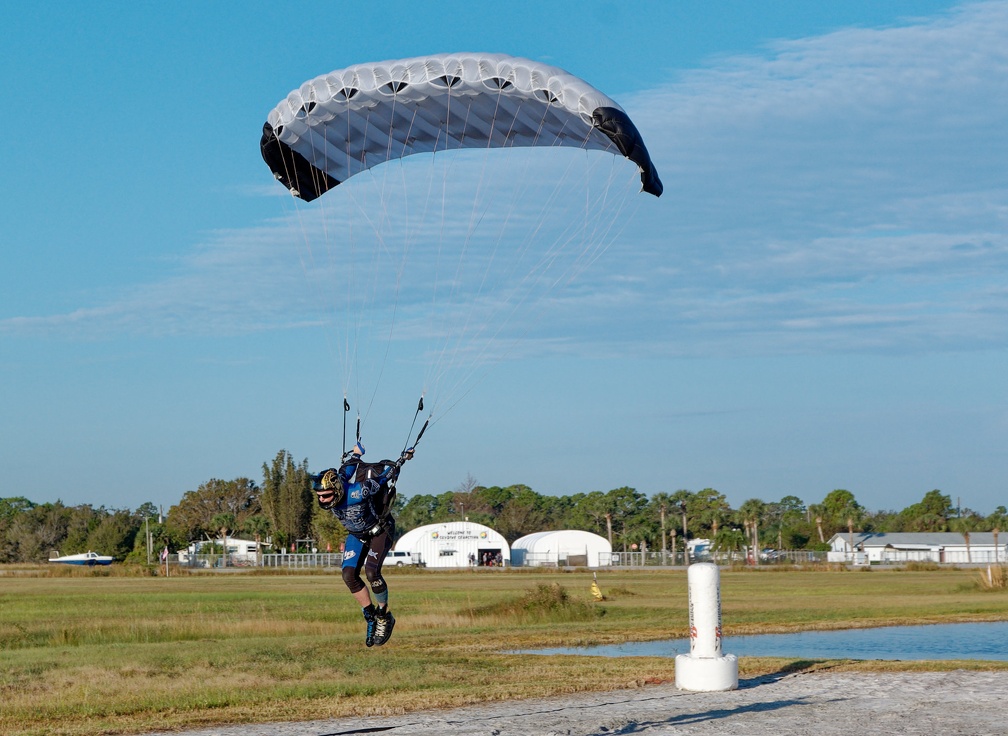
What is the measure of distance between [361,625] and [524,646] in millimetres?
8627

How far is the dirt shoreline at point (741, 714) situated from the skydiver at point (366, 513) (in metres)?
1.76

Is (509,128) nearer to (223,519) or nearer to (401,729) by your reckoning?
(401,729)

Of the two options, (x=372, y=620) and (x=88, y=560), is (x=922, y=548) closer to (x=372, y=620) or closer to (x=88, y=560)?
(x=88, y=560)

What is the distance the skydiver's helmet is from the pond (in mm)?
13317

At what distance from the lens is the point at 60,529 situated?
154625 millimetres

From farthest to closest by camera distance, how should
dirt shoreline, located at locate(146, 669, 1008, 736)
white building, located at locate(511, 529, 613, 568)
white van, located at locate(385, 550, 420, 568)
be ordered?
white building, located at locate(511, 529, 613, 568) < white van, located at locate(385, 550, 420, 568) < dirt shoreline, located at locate(146, 669, 1008, 736)

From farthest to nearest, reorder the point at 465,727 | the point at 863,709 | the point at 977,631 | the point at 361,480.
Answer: the point at 977,631
the point at 863,709
the point at 465,727
the point at 361,480

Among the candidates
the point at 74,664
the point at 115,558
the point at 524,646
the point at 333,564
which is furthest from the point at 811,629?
the point at 115,558

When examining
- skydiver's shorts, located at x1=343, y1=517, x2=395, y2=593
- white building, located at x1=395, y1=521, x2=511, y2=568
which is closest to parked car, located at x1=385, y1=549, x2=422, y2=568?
white building, located at x1=395, y1=521, x2=511, y2=568

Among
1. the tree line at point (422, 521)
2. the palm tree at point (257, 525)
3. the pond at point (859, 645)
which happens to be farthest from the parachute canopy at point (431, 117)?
the palm tree at point (257, 525)

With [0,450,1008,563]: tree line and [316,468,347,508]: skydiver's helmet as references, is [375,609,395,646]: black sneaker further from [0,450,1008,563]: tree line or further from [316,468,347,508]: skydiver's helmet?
[0,450,1008,563]: tree line

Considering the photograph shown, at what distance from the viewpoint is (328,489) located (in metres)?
13.1

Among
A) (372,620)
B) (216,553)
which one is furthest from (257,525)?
(372,620)

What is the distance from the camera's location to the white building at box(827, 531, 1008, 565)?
361 feet
